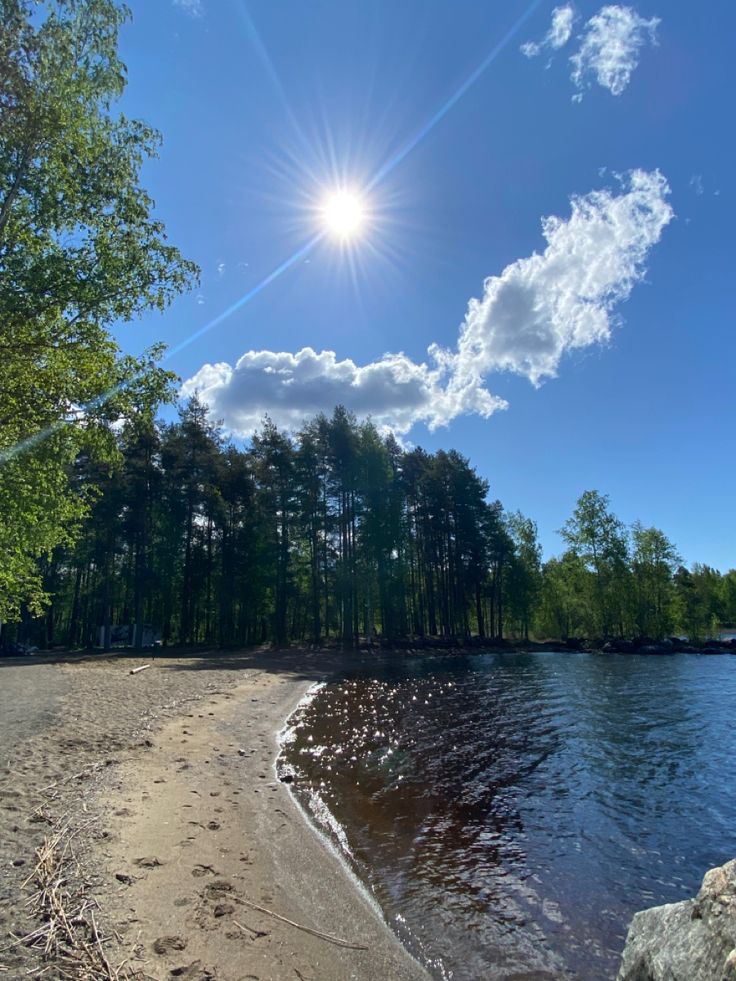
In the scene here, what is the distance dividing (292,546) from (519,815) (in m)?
41.7

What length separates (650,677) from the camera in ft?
105

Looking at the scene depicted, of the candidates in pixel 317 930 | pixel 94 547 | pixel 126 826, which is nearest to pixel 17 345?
pixel 126 826

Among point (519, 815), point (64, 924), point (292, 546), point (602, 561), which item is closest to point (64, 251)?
point (64, 924)

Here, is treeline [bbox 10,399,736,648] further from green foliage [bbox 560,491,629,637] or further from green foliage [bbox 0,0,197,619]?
green foliage [bbox 0,0,197,619]

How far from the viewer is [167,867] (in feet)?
20.6

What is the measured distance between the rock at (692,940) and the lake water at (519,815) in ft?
7.33

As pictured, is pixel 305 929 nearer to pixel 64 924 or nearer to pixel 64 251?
pixel 64 924

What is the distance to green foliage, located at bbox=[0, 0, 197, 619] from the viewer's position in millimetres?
8977

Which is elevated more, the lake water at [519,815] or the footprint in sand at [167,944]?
the footprint in sand at [167,944]

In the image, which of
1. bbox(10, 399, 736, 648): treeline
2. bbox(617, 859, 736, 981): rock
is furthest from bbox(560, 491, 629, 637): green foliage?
bbox(617, 859, 736, 981): rock

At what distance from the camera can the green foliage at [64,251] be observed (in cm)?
898

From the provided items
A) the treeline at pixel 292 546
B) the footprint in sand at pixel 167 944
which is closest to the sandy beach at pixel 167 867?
the footprint in sand at pixel 167 944

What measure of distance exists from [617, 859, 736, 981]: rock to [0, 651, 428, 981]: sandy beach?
2593 millimetres

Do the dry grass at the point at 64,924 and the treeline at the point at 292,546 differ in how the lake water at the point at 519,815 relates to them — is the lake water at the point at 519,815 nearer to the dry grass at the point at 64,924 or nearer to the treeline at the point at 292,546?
the dry grass at the point at 64,924
